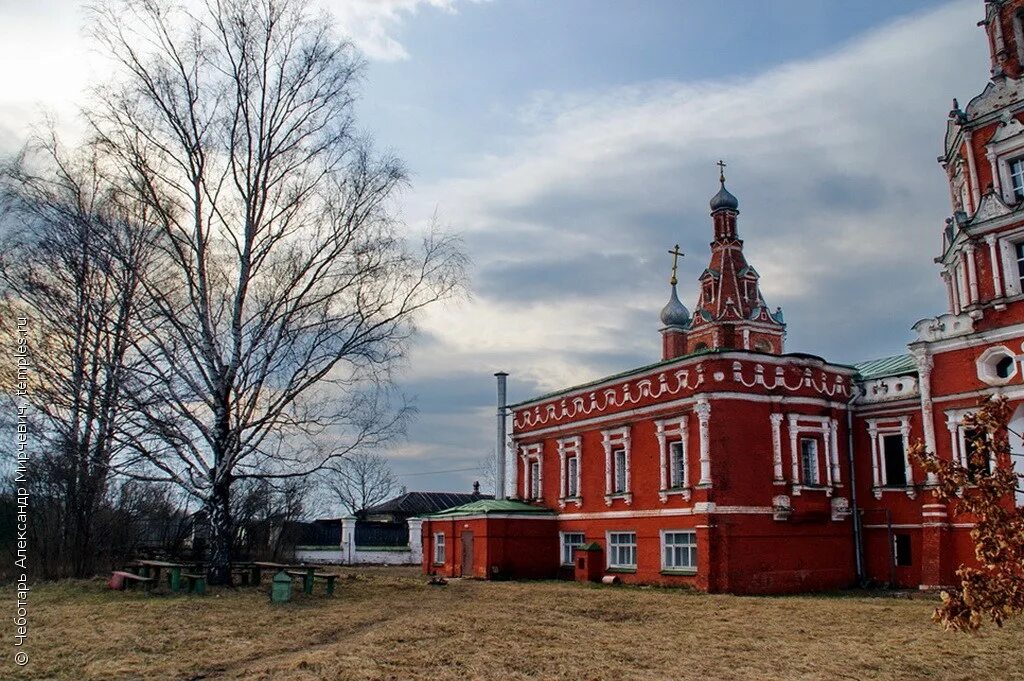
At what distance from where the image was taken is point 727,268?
46188mm

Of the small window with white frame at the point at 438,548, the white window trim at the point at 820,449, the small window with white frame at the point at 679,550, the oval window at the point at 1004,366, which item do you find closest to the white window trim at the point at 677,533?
the small window with white frame at the point at 679,550

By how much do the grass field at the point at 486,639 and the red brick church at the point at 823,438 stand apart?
4.21 meters

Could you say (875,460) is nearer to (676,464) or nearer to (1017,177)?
(676,464)

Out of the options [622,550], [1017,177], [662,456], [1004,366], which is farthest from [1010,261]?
[622,550]

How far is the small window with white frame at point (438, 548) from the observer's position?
3377 centimetres

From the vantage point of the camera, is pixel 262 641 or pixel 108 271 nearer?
pixel 262 641

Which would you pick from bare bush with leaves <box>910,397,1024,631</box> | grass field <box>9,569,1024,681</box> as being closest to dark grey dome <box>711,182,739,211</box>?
grass field <box>9,569,1024,681</box>

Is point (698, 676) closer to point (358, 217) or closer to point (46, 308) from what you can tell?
point (358, 217)

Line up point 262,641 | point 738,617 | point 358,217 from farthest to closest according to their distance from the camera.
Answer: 1. point 358,217
2. point 738,617
3. point 262,641

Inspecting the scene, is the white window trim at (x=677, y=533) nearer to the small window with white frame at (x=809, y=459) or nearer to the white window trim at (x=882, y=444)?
the small window with white frame at (x=809, y=459)

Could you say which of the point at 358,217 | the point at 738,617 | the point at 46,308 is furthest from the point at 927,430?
the point at 46,308

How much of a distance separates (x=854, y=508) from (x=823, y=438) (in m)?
2.40

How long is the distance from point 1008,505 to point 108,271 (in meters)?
22.9

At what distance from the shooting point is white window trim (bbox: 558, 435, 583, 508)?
100 ft
